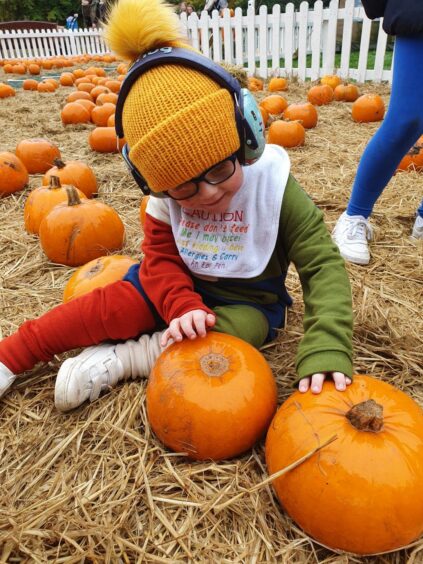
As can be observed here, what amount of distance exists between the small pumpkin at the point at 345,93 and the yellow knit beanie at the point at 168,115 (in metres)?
7.12

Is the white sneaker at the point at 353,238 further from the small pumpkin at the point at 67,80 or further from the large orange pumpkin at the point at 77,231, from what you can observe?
the small pumpkin at the point at 67,80

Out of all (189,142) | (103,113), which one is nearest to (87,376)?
(189,142)

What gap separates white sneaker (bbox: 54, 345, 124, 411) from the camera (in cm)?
181

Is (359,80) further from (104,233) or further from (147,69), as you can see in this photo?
(147,69)

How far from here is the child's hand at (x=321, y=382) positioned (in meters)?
1.49

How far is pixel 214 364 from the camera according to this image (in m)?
1.62

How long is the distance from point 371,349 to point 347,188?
7.77 feet

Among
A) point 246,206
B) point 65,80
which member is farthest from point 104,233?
point 65,80

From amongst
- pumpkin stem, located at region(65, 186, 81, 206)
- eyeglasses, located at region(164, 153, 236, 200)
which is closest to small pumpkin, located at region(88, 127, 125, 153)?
pumpkin stem, located at region(65, 186, 81, 206)

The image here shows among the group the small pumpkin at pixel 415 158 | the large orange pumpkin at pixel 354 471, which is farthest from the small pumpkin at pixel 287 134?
the large orange pumpkin at pixel 354 471

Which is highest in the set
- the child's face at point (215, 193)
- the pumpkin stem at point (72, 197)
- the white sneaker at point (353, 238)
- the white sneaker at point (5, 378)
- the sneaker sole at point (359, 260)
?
the child's face at point (215, 193)

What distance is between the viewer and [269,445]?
149cm

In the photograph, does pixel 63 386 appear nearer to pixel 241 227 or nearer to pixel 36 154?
pixel 241 227

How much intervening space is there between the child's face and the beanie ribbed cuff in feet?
0.29
